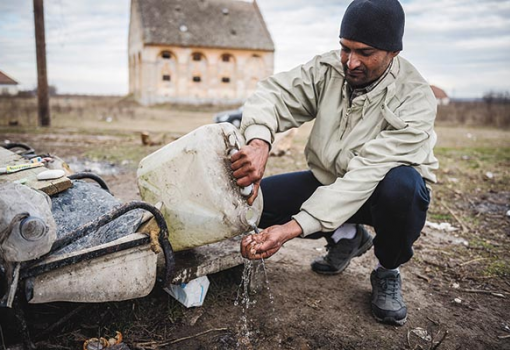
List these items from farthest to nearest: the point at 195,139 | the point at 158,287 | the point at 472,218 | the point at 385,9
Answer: the point at 472,218 → the point at 158,287 → the point at 385,9 → the point at 195,139

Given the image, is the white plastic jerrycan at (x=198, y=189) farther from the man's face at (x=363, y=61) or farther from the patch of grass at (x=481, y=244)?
the patch of grass at (x=481, y=244)

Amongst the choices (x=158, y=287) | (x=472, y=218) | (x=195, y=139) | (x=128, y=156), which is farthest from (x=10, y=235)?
(x=128, y=156)

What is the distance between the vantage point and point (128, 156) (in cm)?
701

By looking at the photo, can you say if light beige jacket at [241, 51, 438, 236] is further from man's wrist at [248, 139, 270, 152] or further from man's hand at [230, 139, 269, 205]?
man's hand at [230, 139, 269, 205]

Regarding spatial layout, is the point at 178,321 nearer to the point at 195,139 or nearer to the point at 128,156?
the point at 195,139

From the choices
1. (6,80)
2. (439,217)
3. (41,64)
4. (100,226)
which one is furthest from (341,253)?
(6,80)

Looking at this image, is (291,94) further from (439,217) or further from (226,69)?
(226,69)

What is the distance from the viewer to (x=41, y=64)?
38.8ft

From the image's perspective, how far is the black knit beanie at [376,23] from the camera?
203cm

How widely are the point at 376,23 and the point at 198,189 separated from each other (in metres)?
1.23

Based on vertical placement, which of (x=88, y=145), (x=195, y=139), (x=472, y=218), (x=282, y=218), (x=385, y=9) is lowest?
(x=88, y=145)

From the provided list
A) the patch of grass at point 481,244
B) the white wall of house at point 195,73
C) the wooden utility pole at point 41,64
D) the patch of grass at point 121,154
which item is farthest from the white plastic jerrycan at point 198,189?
the white wall of house at point 195,73

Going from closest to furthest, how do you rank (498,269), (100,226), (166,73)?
(100,226), (498,269), (166,73)

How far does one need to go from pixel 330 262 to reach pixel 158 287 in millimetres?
1165
